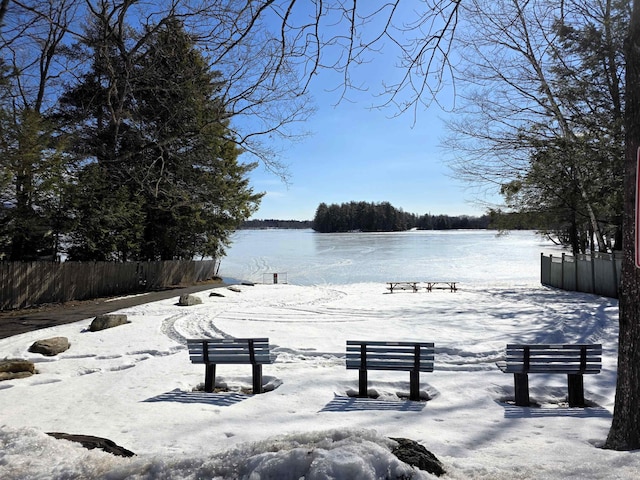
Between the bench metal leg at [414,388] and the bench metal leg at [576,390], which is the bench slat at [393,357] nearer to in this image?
the bench metal leg at [414,388]

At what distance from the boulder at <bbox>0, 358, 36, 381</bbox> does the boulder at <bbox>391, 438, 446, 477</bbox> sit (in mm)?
7183

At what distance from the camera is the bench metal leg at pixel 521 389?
611 centimetres

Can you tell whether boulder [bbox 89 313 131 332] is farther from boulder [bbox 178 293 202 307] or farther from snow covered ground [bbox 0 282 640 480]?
boulder [bbox 178 293 202 307]

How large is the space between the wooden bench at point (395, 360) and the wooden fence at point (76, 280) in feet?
47.4

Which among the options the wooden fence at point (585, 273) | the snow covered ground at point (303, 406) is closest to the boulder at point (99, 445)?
the snow covered ground at point (303, 406)

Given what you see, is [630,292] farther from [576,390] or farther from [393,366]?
[393,366]

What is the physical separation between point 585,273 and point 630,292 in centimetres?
1901

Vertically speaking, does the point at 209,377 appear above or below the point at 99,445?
below

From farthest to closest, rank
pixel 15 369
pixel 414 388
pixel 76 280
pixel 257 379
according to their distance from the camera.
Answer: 1. pixel 76 280
2. pixel 15 369
3. pixel 257 379
4. pixel 414 388

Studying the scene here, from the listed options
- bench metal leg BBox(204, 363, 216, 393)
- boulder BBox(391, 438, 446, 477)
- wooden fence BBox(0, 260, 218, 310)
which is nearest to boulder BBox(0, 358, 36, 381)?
bench metal leg BBox(204, 363, 216, 393)

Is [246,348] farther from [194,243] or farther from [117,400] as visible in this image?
[194,243]

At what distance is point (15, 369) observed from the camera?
7.42 meters

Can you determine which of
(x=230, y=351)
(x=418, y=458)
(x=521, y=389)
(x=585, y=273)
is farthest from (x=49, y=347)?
(x=585, y=273)

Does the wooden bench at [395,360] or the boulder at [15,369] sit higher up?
the wooden bench at [395,360]
